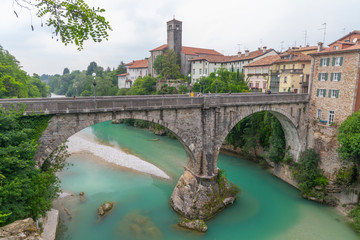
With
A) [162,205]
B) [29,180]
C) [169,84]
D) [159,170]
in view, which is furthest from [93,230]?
[169,84]

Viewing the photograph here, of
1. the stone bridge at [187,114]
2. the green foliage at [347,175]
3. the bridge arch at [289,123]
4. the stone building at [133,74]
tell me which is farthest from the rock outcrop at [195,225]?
the stone building at [133,74]

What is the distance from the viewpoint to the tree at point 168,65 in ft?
200

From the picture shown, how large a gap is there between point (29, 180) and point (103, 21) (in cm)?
932

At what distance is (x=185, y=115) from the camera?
18.6m

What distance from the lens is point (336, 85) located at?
74.4 ft

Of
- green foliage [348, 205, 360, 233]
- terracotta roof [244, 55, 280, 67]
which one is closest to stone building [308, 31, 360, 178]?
green foliage [348, 205, 360, 233]

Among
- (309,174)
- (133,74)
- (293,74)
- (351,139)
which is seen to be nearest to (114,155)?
(309,174)

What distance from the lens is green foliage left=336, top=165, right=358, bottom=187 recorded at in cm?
2103

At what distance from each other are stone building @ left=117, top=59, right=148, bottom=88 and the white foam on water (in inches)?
1554

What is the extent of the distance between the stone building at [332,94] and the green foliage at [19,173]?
23.7 meters

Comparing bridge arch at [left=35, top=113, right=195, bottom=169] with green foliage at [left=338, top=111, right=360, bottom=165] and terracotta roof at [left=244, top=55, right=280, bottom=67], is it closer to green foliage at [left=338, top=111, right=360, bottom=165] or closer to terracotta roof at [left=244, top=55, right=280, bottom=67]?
green foliage at [left=338, top=111, right=360, bottom=165]

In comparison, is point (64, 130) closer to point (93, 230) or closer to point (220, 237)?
point (93, 230)

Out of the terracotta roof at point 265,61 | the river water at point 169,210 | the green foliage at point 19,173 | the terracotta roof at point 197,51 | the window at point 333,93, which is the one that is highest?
the terracotta roof at point 197,51

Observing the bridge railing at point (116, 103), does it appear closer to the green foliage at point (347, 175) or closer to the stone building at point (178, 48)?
the green foliage at point (347, 175)
